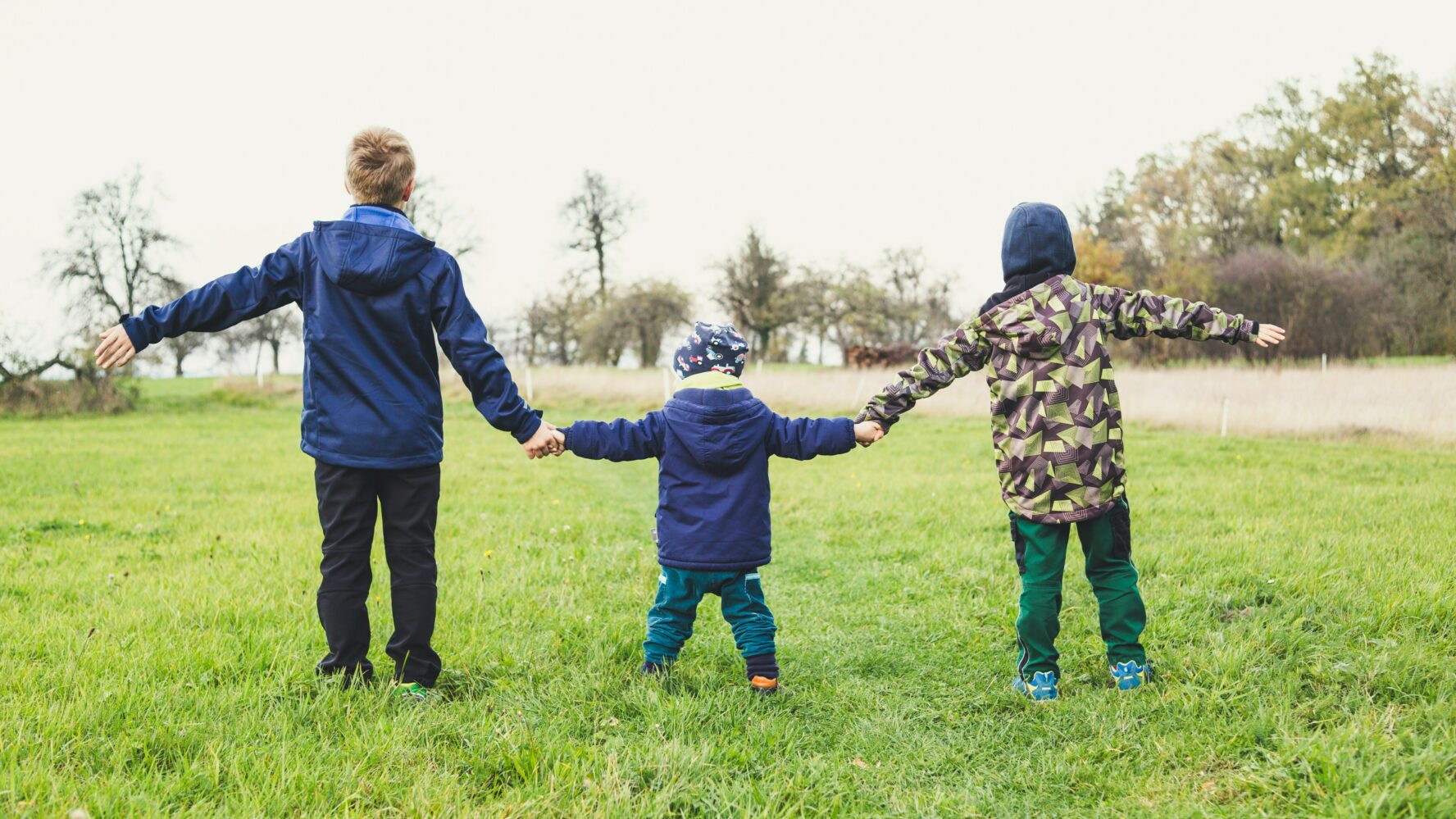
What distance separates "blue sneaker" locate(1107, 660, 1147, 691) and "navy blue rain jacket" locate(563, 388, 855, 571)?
149cm

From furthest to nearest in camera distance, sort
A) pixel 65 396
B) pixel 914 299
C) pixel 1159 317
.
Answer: pixel 914 299 → pixel 65 396 → pixel 1159 317

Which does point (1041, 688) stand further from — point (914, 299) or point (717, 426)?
point (914, 299)

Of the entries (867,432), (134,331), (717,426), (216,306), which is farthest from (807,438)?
(134,331)

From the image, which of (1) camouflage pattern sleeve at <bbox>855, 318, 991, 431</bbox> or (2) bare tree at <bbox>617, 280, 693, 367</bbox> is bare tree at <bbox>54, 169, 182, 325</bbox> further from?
(1) camouflage pattern sleeve at <bbox>855, 318, 991, 431</bbox>

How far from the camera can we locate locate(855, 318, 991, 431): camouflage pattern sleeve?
395cm

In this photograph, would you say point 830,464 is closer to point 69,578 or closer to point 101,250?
point 69,578

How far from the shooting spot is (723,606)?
3.78m

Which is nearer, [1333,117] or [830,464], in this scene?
[830,464]

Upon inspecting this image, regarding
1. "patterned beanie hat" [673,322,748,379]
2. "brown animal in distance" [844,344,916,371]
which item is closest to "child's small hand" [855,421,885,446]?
"patterned beanie hat" [673,322,748,379]

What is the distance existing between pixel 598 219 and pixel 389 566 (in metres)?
42.5

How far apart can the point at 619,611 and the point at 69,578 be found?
3412 mm

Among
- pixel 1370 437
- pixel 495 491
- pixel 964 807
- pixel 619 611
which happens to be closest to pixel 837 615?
pixel 619 611

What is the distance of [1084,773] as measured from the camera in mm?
3119

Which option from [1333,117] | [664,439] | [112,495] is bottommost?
[112,495]
